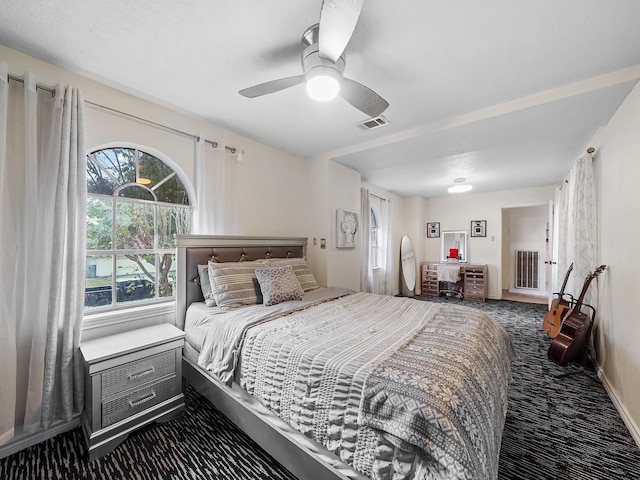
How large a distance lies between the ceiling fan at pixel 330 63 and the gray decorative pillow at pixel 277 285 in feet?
4.80

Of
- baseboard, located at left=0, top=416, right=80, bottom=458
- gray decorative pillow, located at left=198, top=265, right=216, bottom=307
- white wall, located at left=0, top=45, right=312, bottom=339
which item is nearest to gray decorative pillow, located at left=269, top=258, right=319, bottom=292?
white wall, located at left=0, top=45, right=312, bottom=339

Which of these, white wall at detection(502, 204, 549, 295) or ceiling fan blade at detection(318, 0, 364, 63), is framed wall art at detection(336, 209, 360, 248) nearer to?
ceiling fan blade at detection(318, 0, 364, 63)

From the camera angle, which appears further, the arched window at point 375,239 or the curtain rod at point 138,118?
the arched window at point 375,239

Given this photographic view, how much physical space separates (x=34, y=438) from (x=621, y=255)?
4357 millimetres

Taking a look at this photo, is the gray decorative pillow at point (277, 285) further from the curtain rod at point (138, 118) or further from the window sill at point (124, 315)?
the curtain rod at point (138, 118)

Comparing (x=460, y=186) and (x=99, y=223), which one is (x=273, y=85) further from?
(x=460, y=186)

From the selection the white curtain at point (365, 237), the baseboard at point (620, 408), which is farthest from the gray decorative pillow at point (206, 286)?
the baseboard at point (620, 408)

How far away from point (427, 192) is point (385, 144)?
11.0 ft

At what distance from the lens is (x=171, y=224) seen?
2545 millimetres

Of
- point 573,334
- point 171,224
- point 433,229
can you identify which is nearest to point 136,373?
point 171,224

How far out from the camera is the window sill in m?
1.96

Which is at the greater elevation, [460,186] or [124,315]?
[460,186]

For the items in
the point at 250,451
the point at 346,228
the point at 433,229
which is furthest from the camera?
the point at 433,229

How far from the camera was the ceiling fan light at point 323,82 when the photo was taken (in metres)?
1.53
